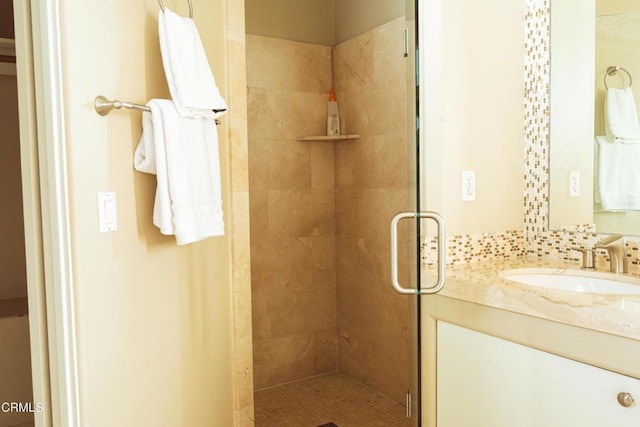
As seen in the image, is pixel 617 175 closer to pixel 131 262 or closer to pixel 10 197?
pixel 131 262

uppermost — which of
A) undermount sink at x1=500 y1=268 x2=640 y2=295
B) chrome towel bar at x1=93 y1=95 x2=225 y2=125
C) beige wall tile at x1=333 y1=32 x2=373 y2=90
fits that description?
beige wall tile at x1=333 y1=32 x2=373 y2=90

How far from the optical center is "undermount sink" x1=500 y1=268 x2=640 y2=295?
1.66 metres

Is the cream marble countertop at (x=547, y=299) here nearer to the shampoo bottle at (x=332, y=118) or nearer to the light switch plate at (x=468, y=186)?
the light switch plate at (x=468, y=186)

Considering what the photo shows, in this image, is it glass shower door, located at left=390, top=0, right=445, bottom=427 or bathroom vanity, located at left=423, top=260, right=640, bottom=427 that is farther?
glass shower door, located at left=390, top=0, right=445, bottom=427

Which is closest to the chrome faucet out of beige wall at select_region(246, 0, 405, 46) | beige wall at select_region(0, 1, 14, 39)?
beige wall at select_region(246, 0, 405, 46)

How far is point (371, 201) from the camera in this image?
307cm

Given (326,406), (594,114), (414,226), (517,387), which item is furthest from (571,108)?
(326,406)

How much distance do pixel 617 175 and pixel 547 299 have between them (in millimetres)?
732

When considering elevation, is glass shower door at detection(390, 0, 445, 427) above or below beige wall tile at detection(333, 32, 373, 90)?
below

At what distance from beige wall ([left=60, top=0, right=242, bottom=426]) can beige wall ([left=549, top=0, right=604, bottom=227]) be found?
1298 millimetres

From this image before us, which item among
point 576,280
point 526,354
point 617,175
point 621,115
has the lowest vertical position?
point 526,354

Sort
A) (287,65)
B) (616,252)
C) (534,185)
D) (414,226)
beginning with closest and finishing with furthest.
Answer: (414,226)
(616,252)
(534,185)
(287,65)

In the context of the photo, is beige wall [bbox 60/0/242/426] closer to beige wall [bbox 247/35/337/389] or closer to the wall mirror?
beige wall [bbox 247/35/337/389]

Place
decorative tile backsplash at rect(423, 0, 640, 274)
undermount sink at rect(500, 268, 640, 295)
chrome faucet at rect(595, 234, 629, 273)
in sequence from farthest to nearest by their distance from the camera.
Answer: decorative tile backsplash at rect(423, 0, 640, 274) → chrome faucet at rect(595, 234, 629, 273) → undermount sink at rect(500, 268, 640, 295)
